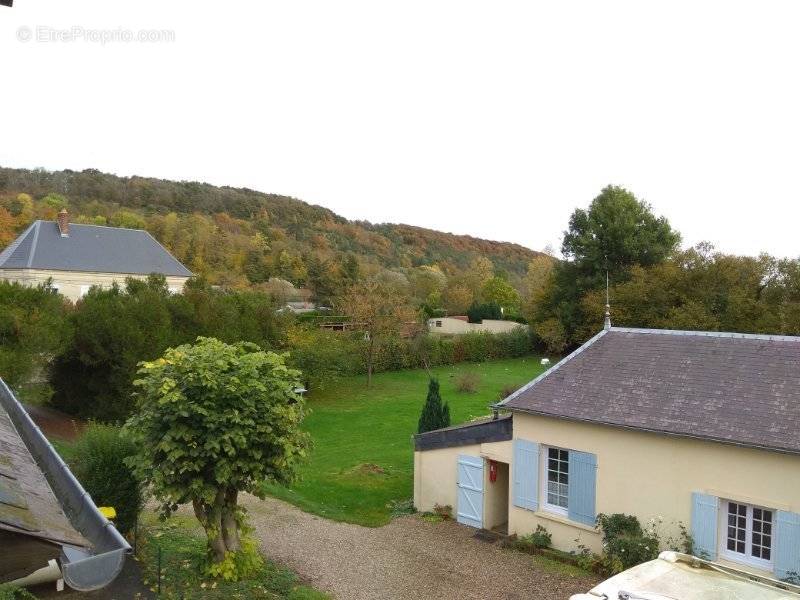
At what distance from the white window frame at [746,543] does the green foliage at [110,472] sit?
35.7ft

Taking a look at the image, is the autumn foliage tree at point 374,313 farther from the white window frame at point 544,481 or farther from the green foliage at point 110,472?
the green foliage at point 110,472

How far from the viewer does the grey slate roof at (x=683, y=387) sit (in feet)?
37.5

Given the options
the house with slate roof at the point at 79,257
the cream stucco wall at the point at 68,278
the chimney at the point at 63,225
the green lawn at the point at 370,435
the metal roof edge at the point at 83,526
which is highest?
the chimney at the point at 63,225

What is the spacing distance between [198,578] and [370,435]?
44.3 feet

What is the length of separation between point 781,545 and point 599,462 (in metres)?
3.36

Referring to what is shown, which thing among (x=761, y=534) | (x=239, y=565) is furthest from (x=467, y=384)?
(x=239, y=565)

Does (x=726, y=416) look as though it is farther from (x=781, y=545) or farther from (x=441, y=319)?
(x=441, y=319)

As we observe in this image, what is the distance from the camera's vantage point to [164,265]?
155 ft

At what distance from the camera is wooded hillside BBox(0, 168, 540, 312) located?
64.1 m

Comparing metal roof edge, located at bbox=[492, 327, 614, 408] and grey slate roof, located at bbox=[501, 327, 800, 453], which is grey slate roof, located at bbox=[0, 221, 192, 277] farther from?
grey slate roof, located at bbox=[501, 327, 800, 453]

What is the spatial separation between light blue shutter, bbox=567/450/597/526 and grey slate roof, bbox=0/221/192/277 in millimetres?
38968

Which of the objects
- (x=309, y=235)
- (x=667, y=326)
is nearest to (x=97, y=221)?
(x=309, y=235)

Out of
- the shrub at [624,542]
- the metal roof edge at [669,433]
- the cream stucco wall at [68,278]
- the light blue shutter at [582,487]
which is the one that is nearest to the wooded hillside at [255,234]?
the cream stucco wall at [68,278]

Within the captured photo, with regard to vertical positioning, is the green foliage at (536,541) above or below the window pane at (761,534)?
below
